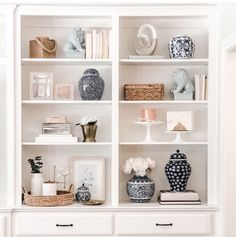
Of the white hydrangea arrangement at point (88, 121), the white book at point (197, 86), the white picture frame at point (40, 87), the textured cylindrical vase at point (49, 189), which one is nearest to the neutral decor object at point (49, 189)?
the textured cylindrical vase at point (49, 189)

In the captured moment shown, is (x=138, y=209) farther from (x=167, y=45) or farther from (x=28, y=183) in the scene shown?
(x=167, y=45)

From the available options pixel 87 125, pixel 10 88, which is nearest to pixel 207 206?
pixel 87 125

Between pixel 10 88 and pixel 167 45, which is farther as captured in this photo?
pixel 167 45

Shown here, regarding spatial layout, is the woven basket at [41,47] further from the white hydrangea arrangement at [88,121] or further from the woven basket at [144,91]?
the woven basket at [144,91]

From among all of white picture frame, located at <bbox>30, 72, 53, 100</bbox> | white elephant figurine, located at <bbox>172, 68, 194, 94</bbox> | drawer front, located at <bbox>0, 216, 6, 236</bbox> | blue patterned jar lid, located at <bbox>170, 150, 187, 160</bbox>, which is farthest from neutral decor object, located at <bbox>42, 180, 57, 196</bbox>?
white elephant figurine, located at <bbox>172, 68, 194, 94</bbox>

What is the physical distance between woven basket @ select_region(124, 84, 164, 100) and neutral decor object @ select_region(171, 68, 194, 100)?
15 cm

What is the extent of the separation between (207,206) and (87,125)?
1155mm

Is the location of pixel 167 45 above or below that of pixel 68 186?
above

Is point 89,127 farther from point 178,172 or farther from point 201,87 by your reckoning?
point 201,87

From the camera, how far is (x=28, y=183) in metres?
4.36

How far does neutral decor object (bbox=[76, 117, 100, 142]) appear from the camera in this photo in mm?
4191

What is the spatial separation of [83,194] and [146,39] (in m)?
1.37

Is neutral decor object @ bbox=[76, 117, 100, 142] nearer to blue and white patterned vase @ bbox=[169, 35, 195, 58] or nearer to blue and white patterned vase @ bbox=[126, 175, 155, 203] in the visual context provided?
blue and white patterned vase @ bbox=[126, 175, 155, 203]

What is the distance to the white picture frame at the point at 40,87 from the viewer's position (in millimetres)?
4250
